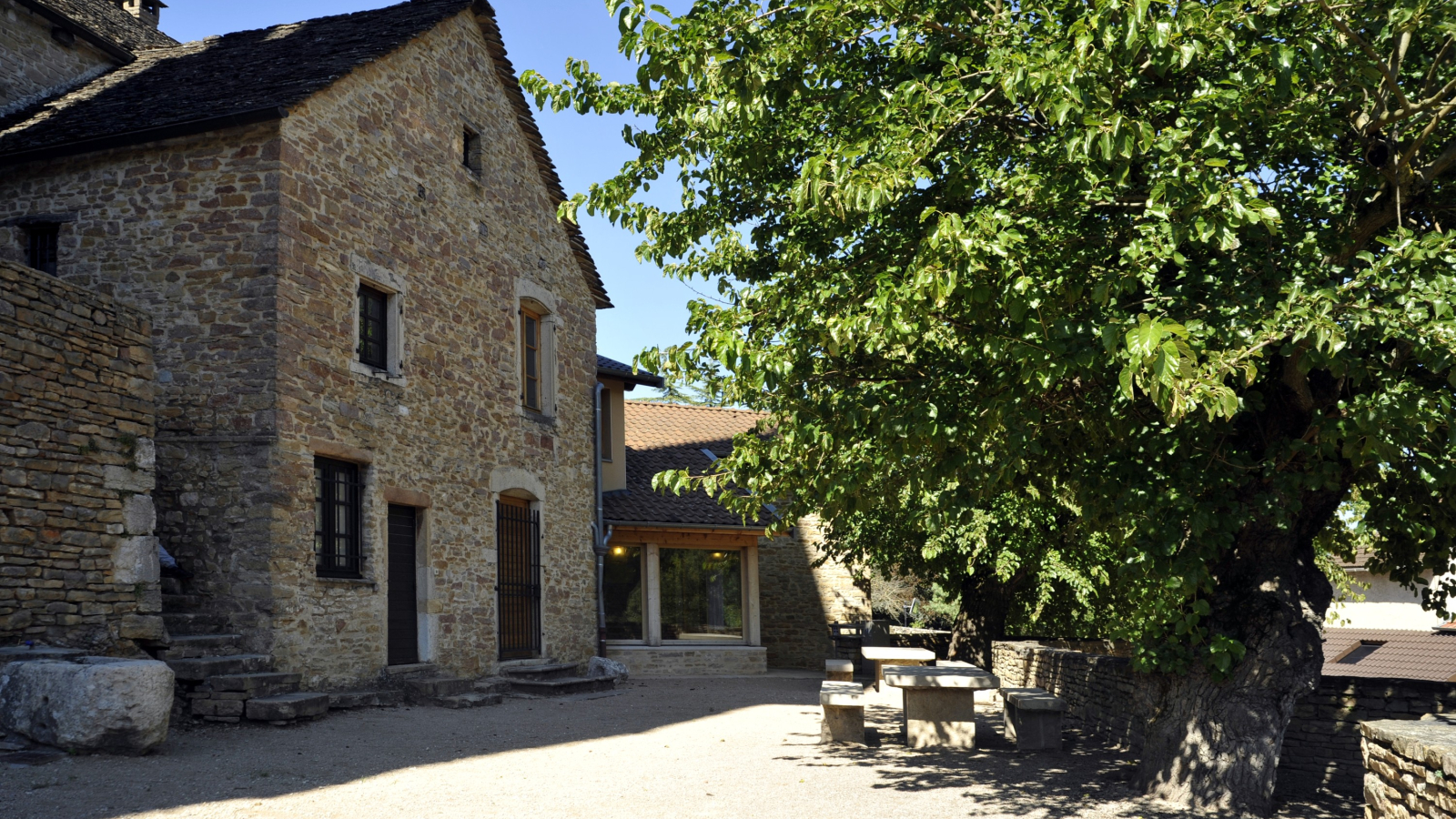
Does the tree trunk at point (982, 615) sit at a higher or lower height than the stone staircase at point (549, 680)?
higher

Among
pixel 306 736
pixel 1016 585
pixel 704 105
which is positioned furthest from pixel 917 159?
pixel 1016 585

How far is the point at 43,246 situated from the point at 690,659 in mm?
10668

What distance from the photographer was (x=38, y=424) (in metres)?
8.37

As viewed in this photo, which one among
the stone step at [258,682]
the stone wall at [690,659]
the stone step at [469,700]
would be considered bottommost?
the stone wall at [690,659]

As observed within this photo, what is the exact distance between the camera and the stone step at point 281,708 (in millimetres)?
9078

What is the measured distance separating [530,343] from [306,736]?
7.63 m

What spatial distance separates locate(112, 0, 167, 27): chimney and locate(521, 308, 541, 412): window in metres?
8.35

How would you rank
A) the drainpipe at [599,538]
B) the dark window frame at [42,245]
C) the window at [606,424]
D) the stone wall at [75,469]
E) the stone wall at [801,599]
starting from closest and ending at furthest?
the stone wall at [75,469], the dark window frame at [42,245], the drainpipe at [599,538], the window at [606,424], the stone wall at [801,599]

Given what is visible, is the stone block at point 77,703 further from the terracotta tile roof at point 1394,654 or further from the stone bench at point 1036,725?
the terracotta tile roof at point 1394,654

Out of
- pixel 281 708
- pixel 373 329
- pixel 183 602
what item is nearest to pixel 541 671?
pixel 373 329

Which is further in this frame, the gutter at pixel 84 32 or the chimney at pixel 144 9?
the chimney at pixel 144 9

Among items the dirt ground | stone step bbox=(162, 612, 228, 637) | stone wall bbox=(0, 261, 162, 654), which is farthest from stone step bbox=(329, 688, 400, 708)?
stone wall bbox=(0, 261, 162, 654)

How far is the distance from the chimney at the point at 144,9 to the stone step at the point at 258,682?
12.8m

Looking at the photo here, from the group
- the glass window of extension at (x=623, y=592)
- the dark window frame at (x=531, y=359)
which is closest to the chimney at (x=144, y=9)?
the dark window frame at (x=531, y=359)
